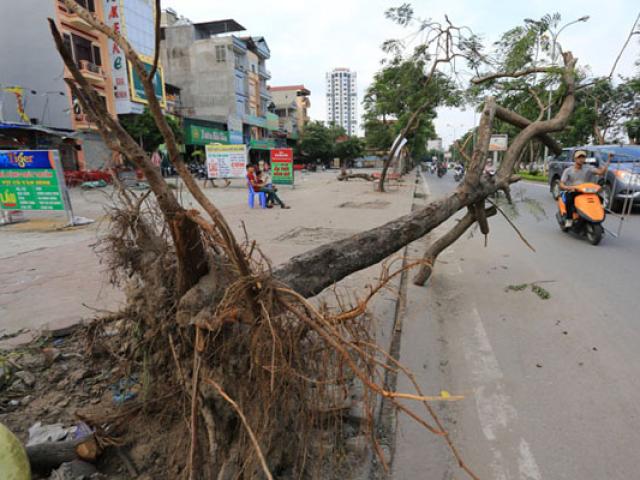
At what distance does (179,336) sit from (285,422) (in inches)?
25.1

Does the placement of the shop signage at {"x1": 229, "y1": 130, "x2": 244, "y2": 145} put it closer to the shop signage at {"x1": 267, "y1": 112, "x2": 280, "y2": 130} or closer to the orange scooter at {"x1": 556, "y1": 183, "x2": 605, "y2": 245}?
the shop signage at {"x1": 267, "y1": 112, "x2": 280, "y2": 130}

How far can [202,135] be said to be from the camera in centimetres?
3222

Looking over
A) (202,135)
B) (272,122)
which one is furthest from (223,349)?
(272,122)

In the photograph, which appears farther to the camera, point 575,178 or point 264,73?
point 264,73

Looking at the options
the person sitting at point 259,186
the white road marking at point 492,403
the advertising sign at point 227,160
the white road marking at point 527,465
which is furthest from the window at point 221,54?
the white road marking at point 527,465

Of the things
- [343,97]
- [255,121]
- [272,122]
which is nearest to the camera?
[255,121]

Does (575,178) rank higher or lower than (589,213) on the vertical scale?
higher

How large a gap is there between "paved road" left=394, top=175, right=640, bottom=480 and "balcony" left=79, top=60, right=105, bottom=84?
74.3 ft

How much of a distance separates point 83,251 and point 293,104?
61277mm

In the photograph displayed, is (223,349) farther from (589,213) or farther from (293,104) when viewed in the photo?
(293,104)

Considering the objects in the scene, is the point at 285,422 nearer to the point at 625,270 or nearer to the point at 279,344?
the point at 279,344

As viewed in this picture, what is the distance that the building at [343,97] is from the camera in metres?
116

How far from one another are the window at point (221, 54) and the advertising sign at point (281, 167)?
2726 centimetres

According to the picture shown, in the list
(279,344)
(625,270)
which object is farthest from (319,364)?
(625,270)
